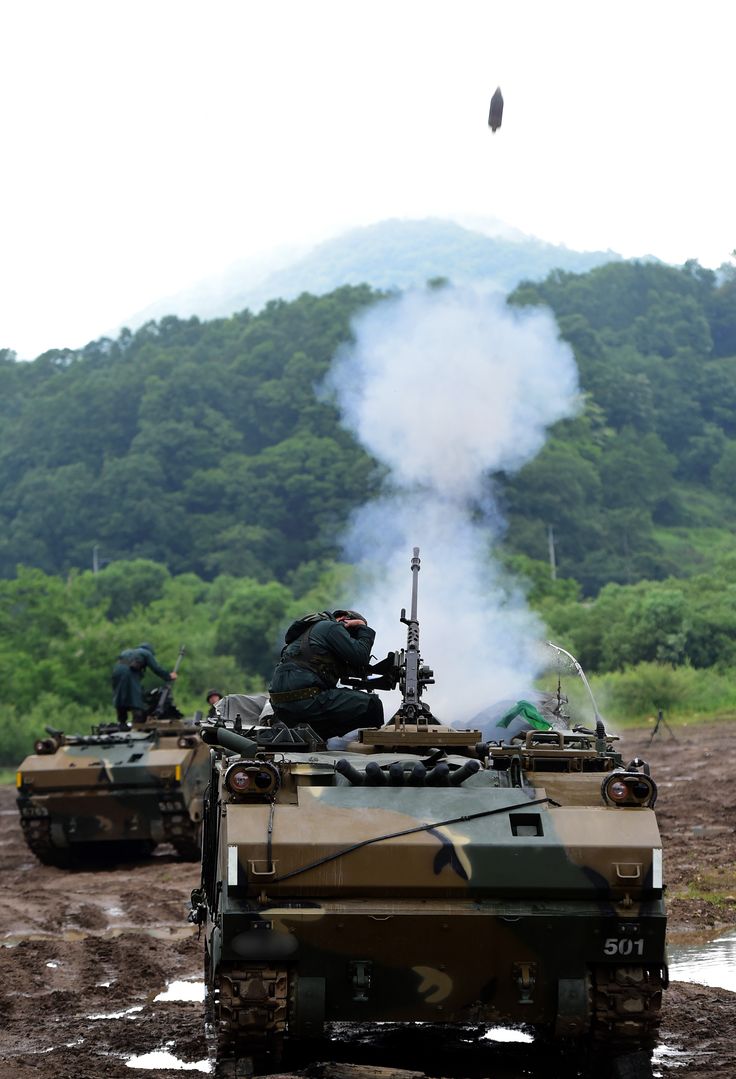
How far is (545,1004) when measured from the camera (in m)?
8.05

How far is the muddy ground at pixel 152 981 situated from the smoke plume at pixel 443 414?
4.05 m

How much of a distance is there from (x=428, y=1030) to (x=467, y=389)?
12893 mm

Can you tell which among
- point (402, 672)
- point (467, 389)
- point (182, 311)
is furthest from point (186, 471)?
point (182, 311)

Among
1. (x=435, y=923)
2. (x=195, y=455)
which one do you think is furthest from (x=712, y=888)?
A: (x=195, y=455)

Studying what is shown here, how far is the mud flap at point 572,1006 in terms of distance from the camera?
26.1 feet

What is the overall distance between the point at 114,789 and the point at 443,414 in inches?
242

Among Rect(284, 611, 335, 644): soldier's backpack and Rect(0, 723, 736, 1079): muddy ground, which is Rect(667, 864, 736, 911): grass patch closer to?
Rect(0, 723, 736, 1079): muddy ground

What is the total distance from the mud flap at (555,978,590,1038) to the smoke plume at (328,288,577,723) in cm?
1111

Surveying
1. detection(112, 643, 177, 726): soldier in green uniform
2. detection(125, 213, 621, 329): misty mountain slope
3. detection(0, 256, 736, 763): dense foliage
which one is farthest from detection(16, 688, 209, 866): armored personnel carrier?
detection(125, 213, 621, 329): misty mountain slope

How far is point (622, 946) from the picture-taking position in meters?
7.98

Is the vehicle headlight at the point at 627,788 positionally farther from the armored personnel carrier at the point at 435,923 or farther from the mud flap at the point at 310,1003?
the mud flap at the point at 310,1003

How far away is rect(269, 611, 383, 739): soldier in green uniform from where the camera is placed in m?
10.5

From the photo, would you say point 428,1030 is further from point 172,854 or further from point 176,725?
point 172,854

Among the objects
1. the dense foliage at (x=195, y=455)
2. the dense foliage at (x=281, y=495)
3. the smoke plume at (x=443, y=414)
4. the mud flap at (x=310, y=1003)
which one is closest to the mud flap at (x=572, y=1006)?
the mud flap at (x=310, y=1003)
